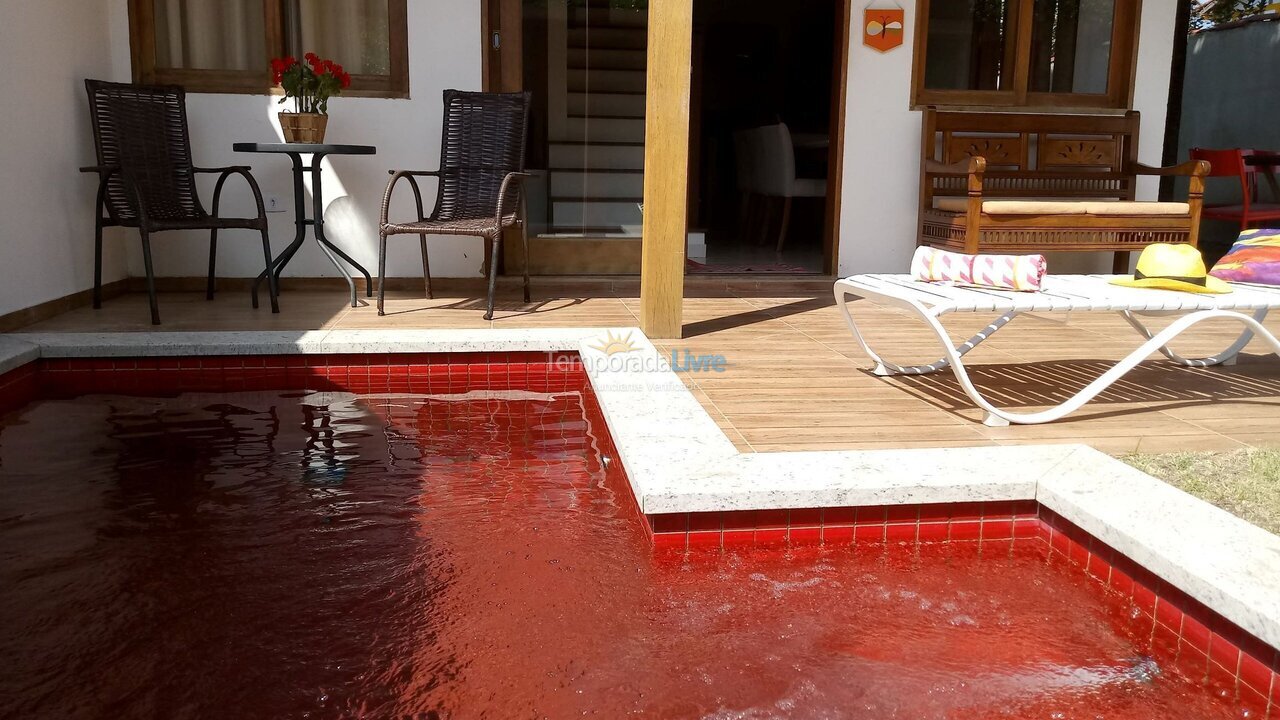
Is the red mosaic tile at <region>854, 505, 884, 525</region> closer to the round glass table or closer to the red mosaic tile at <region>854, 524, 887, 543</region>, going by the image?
the red mosaic tile at <region>854, 524, 887, 543</region>

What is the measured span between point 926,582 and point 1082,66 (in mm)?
5032

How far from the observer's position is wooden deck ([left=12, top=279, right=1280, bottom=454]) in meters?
2.80

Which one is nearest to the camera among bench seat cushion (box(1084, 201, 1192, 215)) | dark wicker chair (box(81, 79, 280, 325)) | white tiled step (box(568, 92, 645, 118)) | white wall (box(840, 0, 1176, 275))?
dark wicker chair (box(81, 79, 280, 325))

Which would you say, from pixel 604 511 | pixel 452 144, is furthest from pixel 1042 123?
pixel 604 511

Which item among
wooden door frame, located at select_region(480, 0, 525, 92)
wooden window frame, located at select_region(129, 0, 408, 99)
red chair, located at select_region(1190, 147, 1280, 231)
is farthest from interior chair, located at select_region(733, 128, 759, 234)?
wooden window frame, located at select_region(129, 0, 408, 99)

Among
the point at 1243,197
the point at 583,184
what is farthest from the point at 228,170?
the point at 1243,197

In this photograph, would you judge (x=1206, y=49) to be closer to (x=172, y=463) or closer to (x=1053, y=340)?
(x=1053, y=340)

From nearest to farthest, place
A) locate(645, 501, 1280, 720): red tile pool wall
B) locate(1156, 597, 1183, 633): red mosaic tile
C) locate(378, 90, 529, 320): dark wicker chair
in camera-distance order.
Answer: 1. locate(1156, 597, 1183, 633): red mosaic tile
2. locate(645, 501, 1280, 720): red tile pool wall
3. locate(378, 90, 529, 320): dark wicker chair

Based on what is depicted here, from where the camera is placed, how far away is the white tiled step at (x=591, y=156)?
615cm

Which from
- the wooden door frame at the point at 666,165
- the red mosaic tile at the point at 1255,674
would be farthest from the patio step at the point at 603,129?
the red mosaic tile at the point at 1255,674

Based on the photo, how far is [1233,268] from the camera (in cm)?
336

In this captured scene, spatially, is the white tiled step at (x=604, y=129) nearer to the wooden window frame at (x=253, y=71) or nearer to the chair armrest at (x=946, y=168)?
the wooden window frame at (x=253, y=71)

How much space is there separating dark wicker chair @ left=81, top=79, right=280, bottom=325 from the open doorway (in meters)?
3.92

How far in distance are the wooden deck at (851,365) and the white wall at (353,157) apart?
0.28 meters
